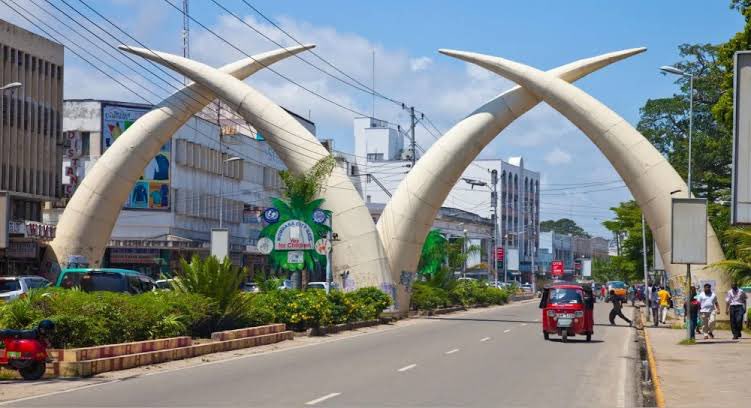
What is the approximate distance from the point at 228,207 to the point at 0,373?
62.6m

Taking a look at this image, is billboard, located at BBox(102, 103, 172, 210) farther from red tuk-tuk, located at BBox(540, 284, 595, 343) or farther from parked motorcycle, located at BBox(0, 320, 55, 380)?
parked motorcycle, located at BBox(0, 320, 55, 380)

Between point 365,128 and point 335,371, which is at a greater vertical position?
point 365,128

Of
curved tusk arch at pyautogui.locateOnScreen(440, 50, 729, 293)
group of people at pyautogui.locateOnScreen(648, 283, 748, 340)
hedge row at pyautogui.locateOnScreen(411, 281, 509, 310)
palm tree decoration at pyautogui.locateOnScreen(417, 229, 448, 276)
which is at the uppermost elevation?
curved tusk arch at pyautogui.locateOnScreen(440, 50, 729, 293)

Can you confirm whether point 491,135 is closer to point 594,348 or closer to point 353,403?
point 594,348

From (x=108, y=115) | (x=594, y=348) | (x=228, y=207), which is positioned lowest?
(x=594, y=348)

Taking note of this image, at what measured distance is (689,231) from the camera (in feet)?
97.8

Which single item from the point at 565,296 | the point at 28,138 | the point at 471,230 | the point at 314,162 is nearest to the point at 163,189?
the point at 28,138

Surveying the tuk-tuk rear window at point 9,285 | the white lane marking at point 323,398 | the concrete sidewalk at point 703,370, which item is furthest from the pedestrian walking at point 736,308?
the tuk-tuk rear window at point 9,285

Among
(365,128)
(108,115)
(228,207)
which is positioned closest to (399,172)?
(365,128)

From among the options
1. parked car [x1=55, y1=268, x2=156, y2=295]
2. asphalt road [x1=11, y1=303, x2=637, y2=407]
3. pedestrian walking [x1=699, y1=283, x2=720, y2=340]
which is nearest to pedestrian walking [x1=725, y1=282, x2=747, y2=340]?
pedestrian walking [x1=699, y1=283, x2=720, y2=340]

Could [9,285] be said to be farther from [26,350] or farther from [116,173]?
[116,173]

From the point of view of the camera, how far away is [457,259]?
7894cm

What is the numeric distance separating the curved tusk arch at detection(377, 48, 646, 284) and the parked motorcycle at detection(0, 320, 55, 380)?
112 ft

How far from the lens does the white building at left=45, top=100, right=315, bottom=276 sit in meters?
71.2
